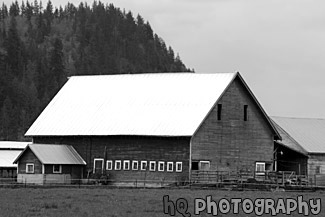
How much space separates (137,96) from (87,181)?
7776 millimetres

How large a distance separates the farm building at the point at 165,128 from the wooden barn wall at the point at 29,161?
3021 mm

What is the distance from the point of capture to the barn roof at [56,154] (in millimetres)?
70000

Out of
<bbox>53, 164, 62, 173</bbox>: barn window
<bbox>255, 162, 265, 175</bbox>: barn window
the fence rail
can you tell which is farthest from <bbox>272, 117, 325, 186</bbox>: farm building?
<bbox>53, 164, 62, 173</bbox>: barn window

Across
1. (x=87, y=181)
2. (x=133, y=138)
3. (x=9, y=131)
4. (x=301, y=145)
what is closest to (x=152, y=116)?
(x=133, y=138)

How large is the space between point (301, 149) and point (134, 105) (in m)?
13.6

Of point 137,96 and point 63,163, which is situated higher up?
point 137,96

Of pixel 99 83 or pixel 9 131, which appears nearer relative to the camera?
pixel 99 83

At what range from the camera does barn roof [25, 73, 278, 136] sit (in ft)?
224

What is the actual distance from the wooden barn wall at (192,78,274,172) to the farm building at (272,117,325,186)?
12.8 feet

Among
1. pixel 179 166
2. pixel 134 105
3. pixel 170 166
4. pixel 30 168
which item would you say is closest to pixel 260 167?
pixel 179 166

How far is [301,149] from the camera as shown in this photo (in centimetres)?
7594

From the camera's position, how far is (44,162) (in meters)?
69.3

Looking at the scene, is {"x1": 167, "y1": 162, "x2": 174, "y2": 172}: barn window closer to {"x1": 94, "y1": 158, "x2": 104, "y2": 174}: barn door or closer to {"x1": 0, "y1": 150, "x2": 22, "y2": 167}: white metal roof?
{"x1": 94, "y1": 158, "x2": 104, "y2": 174}: barn door

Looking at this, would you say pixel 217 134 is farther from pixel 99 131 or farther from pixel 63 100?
pixel 63 100
